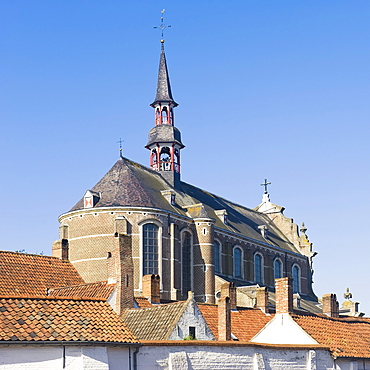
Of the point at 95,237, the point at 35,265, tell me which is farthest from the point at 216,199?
the point at 35,265

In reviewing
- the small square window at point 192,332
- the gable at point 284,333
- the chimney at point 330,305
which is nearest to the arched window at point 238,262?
the chimney at point 330,305

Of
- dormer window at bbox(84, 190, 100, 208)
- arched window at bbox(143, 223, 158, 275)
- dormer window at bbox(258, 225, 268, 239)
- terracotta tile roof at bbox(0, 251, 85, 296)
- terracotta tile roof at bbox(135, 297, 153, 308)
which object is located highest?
dormer window at bbox(258, 225, 268, 239)

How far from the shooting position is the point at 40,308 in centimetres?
2025

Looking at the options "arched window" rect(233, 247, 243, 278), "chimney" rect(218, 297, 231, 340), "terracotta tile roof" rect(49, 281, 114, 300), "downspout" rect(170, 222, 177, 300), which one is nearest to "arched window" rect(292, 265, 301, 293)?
"arched window" rect(233, 247, 243, 278)

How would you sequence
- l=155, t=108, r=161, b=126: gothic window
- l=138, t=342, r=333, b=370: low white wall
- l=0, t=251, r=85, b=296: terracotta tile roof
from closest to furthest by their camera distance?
l=138, t=342, r=333, b=370: low white wall
l=0, t=251, r=85, b=296: terracotta tile roof
l=155, t=108, r=161, b=126: gothic window

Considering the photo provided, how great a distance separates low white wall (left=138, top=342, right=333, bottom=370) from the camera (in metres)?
20.9

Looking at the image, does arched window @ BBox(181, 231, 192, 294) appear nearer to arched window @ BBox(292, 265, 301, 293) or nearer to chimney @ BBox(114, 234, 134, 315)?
arched window @ BBox(292, 265, 301, 293)

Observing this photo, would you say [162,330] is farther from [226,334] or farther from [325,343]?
[325,343]

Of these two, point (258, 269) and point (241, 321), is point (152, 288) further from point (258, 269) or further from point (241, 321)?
point (258, 269)

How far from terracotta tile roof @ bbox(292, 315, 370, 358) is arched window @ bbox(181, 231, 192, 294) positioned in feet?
75.0

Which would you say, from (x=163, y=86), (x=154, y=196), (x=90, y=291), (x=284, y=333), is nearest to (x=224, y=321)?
(x=284, y=333)

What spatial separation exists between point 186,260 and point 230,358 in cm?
3168

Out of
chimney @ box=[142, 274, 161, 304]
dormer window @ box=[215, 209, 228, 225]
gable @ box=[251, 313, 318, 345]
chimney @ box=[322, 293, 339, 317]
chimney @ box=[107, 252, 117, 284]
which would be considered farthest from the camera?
dormer window @ box=[215, 209, 228, 225]

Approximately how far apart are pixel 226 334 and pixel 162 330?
4.88m
